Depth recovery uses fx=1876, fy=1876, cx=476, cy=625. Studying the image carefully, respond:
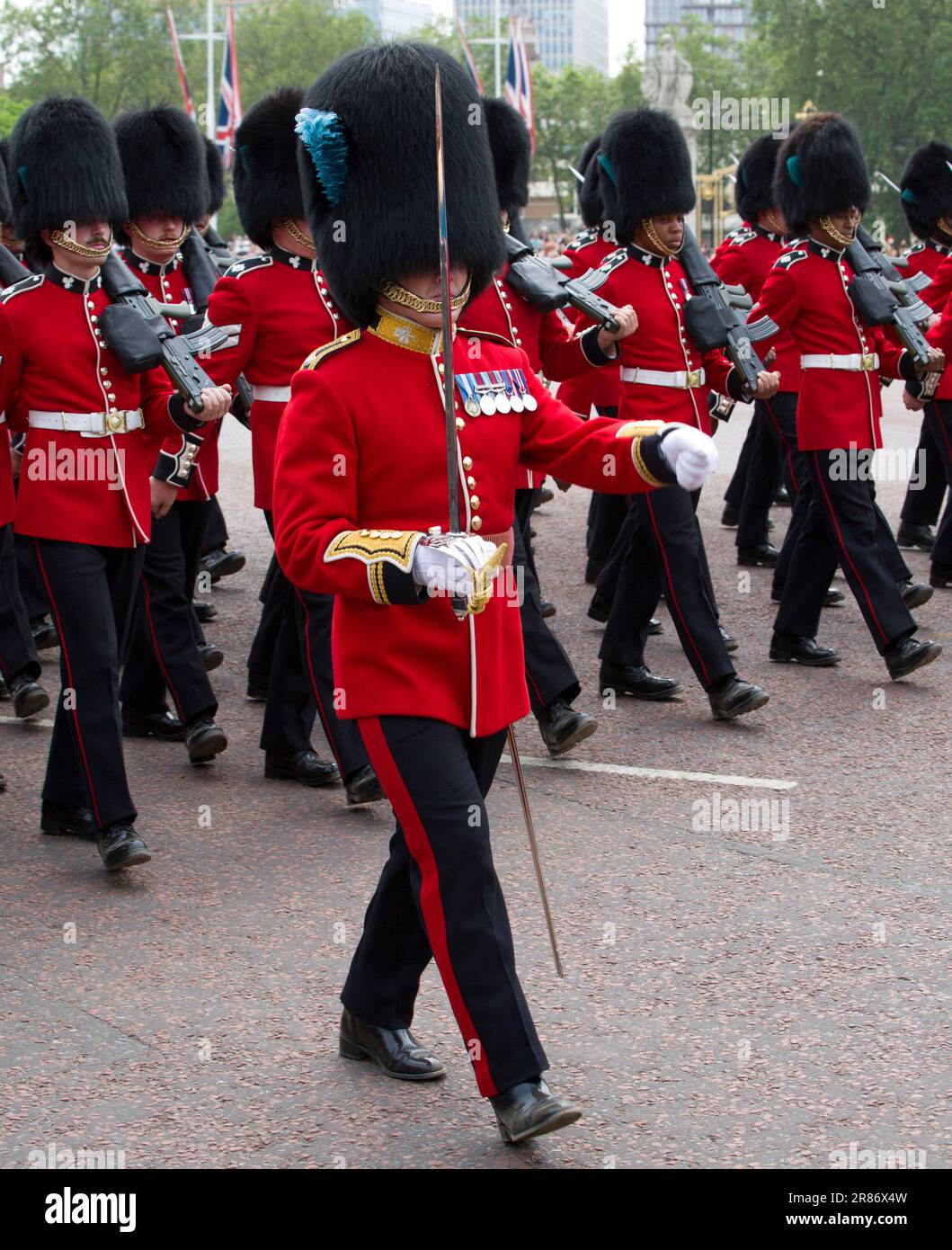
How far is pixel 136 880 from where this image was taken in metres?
4.50

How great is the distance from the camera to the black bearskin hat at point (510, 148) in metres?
6.41

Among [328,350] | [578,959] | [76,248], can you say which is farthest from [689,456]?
[76,248]

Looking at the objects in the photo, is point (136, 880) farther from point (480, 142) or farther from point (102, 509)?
point (480, 142)

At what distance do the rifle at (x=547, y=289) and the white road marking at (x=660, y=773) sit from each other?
1.36 m

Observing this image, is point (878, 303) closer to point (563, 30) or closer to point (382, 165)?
point (382, 165)

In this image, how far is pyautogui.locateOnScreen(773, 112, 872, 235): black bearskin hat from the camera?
6664 millimetres

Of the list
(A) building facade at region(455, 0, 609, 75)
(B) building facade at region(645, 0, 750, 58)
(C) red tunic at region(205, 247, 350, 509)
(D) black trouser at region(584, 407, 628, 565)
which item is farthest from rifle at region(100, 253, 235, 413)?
(B) building facade at region(645, 0, 750, 58)

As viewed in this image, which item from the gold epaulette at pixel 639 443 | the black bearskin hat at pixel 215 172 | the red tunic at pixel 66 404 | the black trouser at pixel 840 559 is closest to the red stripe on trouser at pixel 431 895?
the gold epaulette at pixel 639 443

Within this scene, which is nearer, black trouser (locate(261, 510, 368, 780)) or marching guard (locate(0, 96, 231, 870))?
marching guard (locate(0, 96, 231, 870))

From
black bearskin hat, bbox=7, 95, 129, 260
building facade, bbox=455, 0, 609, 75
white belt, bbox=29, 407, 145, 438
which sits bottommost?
building facade, bbox=455, 0, 609, 75

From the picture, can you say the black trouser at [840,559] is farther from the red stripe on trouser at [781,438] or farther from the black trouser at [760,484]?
the black trouser at [760,484]

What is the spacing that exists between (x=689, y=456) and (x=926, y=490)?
20.2 feet

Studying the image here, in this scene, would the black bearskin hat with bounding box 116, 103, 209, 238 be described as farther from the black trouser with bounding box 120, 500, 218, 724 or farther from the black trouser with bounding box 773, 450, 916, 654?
the black trouser with bounding box 773, 450, 916, 654

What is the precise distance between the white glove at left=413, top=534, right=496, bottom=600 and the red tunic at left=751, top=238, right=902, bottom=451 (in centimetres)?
384
